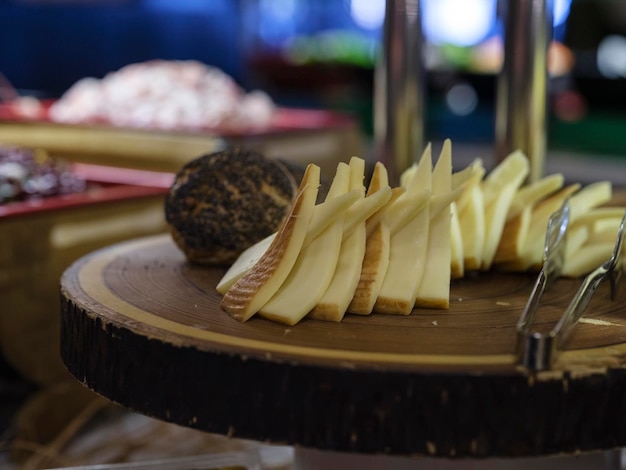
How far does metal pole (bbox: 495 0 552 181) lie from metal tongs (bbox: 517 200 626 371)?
436 millimetres

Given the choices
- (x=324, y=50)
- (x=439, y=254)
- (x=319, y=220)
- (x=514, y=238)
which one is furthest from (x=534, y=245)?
(x=324, y=50)

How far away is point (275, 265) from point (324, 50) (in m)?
4.43

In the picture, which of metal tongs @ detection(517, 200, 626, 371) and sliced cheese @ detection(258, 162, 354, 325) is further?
sliced cheese @ detection(258, 162, 354, 325)

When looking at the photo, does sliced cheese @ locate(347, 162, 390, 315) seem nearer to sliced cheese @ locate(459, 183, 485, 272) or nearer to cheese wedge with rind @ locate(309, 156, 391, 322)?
cheese wedge with rind @ locate(309, 156, 391, 322)

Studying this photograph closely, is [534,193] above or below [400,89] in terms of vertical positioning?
below

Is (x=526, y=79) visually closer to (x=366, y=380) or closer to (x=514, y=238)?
(x=514, y=238)

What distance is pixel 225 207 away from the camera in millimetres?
1169

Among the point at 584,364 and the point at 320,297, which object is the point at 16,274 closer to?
the point at 320,297

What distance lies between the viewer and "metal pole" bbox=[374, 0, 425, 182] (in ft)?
4.95

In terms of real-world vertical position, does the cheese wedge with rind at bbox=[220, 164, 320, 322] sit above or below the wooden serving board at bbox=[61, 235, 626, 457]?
above

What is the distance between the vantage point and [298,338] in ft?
2.81

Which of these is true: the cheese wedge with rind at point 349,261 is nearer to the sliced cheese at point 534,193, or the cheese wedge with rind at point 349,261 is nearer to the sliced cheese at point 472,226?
the sliced cheese at point 472,226

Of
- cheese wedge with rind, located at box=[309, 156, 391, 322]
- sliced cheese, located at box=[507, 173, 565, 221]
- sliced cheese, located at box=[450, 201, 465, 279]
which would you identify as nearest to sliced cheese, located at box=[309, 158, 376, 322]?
cheese wedge with rind, located at box=[309, 156, 391, 322]

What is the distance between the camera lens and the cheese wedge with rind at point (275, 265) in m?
0.92
